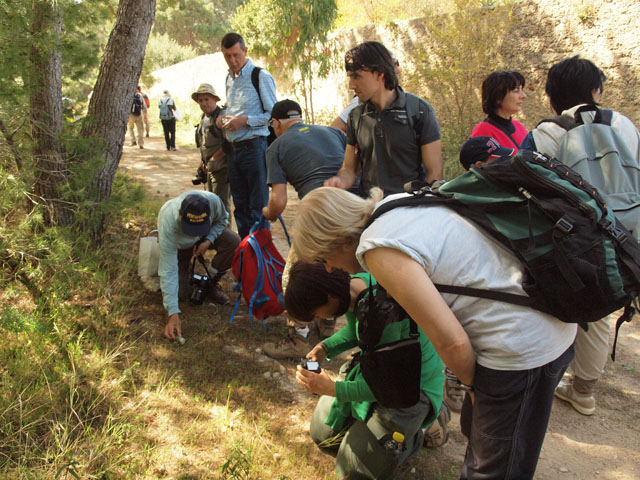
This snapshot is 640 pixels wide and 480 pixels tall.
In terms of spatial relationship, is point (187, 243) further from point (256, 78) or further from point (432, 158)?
point (432, 158)

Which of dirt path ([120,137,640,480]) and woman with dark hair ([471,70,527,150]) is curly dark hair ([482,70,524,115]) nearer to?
woman with dark hair ([471,70,527,150])

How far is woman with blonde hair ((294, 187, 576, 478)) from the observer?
4.42ft

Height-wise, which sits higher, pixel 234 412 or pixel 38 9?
pixel 38 9

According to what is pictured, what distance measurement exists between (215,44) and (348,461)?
120 ft

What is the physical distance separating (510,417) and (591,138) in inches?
53.5

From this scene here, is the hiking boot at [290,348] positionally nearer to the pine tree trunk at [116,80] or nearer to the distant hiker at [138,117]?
the pine tree trunk at [116,80]

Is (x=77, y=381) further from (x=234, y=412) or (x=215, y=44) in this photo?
(x=215, y=44)

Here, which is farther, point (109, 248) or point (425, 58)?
point (425, 58)

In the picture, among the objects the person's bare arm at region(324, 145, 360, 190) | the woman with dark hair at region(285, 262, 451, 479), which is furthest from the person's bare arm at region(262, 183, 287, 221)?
the woman with dark hair at region(285, 262, 451, 479)

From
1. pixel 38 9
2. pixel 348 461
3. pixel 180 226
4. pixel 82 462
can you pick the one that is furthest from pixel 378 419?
pixel 38 9

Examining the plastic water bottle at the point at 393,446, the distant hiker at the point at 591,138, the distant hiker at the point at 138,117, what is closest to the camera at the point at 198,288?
the plastic water bottle at the point at 393,446

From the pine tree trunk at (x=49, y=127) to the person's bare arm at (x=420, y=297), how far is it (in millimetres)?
3155

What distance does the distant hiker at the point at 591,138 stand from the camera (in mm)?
2064

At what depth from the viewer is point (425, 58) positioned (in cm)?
829
